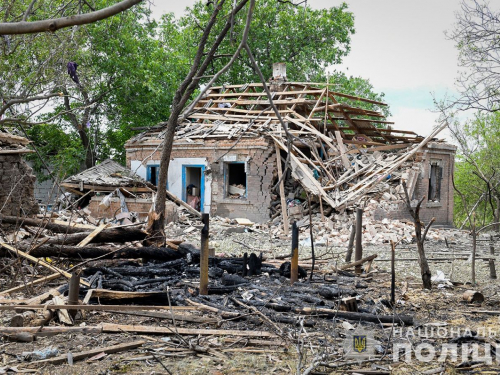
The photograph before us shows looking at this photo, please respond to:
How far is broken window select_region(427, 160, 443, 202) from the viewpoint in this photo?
2080 centimetres

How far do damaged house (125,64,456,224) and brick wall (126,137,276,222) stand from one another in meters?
0.04

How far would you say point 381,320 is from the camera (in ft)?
20.6

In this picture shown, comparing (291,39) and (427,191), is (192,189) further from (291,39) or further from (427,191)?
(291,39)

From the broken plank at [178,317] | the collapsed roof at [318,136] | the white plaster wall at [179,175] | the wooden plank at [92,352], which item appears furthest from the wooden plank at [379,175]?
the wooden plank at [92,352]

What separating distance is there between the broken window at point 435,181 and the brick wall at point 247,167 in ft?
21.3

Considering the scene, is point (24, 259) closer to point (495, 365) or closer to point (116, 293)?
point (116, 293)

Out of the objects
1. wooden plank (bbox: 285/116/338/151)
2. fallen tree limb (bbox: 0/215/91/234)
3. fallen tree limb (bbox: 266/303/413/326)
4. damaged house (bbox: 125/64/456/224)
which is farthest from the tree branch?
wooden plank (bbox: 285/116/338/151)

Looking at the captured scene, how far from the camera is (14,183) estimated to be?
11.7 metres

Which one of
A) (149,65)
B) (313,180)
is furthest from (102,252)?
(149,65)

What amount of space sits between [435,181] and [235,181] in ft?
26.7

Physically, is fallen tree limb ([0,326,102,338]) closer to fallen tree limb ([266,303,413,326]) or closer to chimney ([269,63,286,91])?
fallen tree limb ([266,303,413,326])

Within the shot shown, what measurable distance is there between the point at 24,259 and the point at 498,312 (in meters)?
6.88

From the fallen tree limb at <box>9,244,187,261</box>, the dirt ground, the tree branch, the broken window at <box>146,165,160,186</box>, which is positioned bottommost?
the dirt ground

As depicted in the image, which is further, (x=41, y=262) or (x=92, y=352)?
(x=41, y=262)
